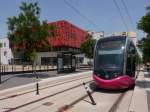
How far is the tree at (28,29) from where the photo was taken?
93.5 ft

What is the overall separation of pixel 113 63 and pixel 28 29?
15.2 metres

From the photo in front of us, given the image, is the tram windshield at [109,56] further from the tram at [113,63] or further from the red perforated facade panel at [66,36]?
the red perforated facade panel at [66,36]

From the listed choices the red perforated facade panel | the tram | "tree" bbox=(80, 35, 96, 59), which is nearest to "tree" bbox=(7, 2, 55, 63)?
the tram

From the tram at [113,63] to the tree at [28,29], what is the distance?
44.0 ft

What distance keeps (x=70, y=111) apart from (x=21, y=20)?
2012 centimetres

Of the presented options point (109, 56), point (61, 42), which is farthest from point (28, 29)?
point (61, 42)

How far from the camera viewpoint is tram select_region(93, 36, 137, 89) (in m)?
14.9

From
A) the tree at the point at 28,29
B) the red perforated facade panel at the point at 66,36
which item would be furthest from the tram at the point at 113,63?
the red perforated facade panel at the point at 66,36

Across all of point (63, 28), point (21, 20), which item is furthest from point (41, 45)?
point (63, 28)

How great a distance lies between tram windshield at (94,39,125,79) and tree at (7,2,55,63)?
44.4ft

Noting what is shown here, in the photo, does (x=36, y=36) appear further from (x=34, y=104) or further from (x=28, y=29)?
(x=34, y=104)

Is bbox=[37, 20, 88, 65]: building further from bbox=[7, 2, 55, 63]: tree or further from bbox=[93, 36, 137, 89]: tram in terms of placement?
bbox=[93, 36, 137, 89]: tram

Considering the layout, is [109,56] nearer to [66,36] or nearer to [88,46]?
[88,46]

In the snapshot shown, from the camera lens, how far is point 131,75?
1648 centimetres
